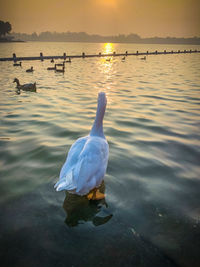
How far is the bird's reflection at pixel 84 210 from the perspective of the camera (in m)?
3.38

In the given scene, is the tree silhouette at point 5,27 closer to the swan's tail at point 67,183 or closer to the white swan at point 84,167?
the white swan at point 84,167

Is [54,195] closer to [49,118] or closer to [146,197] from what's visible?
[146,197]

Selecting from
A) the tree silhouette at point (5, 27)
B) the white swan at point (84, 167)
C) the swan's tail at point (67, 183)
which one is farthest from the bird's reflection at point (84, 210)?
the tree silhouette at point (5, 27)

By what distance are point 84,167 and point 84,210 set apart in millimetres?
924

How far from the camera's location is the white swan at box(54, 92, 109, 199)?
3.06 m

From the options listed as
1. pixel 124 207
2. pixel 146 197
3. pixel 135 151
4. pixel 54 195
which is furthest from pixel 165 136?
pixel 54 195

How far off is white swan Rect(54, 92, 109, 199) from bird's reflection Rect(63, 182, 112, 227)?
50cm

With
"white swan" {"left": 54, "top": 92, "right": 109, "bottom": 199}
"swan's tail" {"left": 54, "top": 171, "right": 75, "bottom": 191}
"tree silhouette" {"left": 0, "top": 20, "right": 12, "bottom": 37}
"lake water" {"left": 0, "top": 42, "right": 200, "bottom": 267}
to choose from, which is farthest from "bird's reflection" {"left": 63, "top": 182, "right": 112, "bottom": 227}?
"tree silhouette" {"left": 0, "top": 20, "right": 12, "bottom": 37}

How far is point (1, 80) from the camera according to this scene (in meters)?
16.8

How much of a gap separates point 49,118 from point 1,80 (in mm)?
11006

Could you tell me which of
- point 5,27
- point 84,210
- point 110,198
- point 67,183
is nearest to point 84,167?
point 67,183

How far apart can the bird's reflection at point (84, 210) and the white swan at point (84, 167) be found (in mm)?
495

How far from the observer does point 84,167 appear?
3.19 meters

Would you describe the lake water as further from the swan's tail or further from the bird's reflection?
the swan's tail
